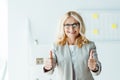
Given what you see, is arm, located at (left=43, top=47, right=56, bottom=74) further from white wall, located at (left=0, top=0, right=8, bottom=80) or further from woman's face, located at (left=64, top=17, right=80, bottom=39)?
white wall, located at (left=0, top=0, right=8, bottom=80)

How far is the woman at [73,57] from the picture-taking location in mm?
1165

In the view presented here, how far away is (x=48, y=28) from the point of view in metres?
1.61

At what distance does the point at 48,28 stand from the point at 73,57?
468mm

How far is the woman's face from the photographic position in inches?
47.4

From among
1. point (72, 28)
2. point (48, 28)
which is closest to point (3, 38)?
point (48, 28)

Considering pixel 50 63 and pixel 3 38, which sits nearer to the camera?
pixel 50 63

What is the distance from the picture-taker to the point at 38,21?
1610 millimetres

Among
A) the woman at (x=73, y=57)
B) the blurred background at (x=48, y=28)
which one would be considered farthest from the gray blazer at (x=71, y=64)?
the blurred background at (x=48, y=28)

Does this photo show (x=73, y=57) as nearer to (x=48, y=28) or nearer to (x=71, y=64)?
(x=71, y=64)

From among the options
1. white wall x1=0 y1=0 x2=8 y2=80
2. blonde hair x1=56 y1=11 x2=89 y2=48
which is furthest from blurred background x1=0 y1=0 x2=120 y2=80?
blonde hair x1=56 y1=11 x2=89 y2=48

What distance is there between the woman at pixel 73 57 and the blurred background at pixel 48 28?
1.29 ft

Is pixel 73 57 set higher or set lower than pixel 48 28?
lower

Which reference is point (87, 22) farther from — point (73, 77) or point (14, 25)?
point (73, 77)

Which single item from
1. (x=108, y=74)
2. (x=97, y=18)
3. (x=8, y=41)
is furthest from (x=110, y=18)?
(x=8, y=41)
